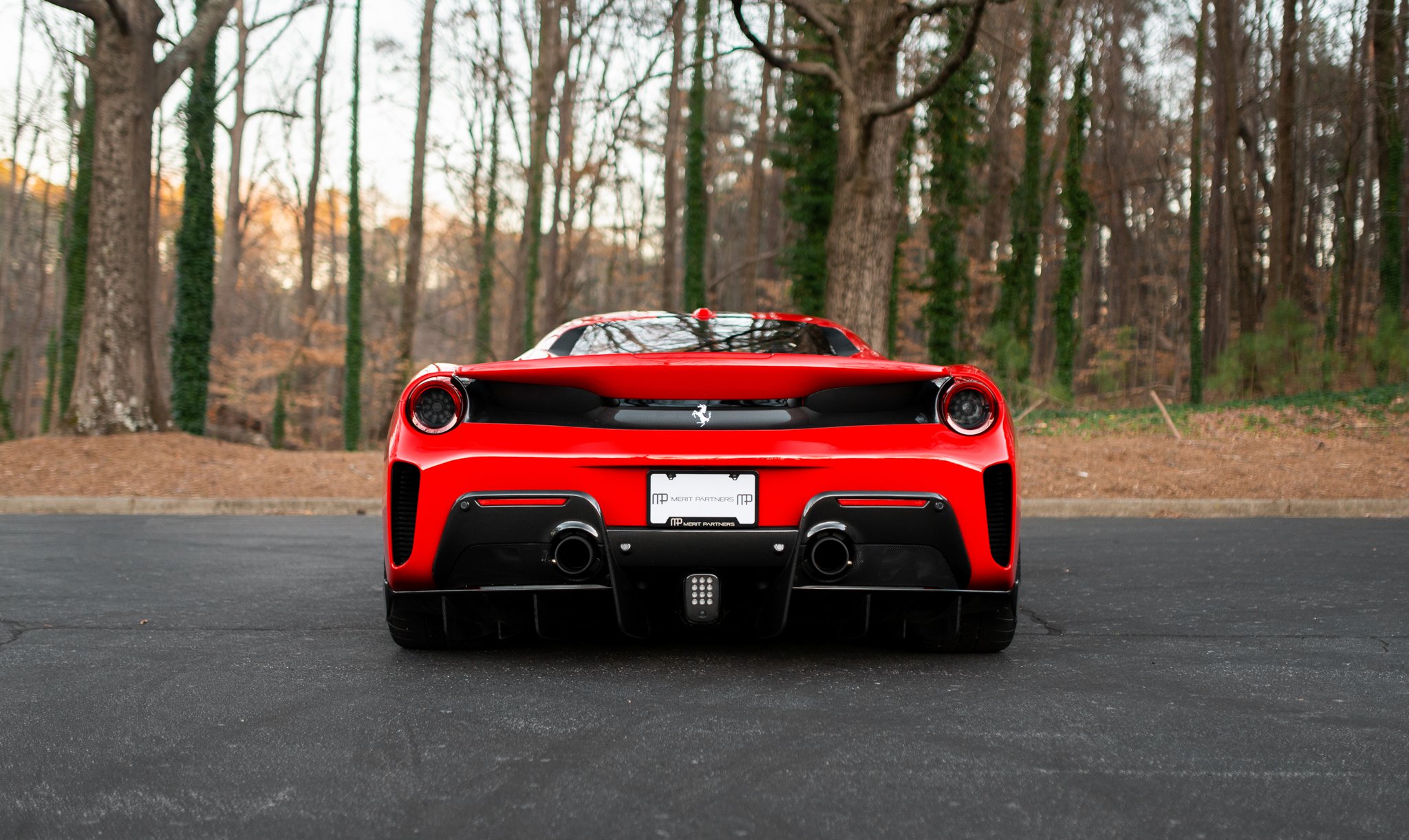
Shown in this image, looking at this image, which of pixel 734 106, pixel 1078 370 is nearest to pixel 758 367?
pixel 734 106

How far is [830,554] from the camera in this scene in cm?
351

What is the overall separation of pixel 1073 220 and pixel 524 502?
80.9ft

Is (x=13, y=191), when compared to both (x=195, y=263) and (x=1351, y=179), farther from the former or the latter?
(x=1351, y=179)

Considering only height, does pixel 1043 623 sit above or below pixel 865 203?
below

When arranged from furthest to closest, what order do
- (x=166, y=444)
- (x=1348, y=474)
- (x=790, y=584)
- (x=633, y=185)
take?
(x=633, y=185)
(x=166, y=444)
(x=1348, y=474)
(x=790, y=584)

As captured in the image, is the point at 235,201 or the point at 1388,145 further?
the point at 235,201

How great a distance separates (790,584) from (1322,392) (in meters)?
17.8

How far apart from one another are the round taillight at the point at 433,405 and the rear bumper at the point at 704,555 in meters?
0.26

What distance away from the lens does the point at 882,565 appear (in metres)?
3.54

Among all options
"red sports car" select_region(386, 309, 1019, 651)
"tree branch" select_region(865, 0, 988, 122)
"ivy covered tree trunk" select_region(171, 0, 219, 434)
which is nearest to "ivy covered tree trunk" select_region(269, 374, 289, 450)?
"ivy covered tree trunk" select_region(171, 0, 219, 434)

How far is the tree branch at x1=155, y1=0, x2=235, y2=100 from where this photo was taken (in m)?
14.5

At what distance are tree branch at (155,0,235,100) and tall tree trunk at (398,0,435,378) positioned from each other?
36.8 ft

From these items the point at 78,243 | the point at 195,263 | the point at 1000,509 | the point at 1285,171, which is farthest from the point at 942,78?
the point at 1285,171

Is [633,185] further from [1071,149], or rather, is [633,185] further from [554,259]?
[1071,149]
